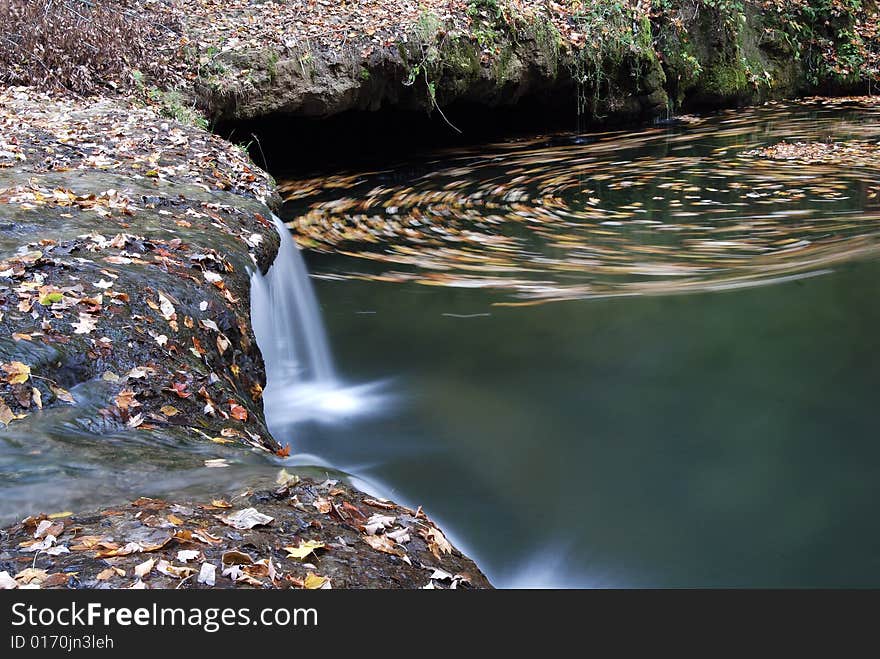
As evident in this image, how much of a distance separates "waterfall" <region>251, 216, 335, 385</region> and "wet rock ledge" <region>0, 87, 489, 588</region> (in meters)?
0.24

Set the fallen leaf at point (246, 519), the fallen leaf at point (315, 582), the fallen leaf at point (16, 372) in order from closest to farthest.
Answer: the fallen leaf at point (315, 582) → the fallen leaf at point (246, 519) → the fallen leaf at point (16, 372)

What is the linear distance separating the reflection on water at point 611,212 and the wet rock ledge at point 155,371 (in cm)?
207

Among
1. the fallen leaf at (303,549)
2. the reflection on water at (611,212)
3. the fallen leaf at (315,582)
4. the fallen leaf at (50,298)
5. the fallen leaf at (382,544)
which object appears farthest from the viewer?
the reflection on water at (611,212)

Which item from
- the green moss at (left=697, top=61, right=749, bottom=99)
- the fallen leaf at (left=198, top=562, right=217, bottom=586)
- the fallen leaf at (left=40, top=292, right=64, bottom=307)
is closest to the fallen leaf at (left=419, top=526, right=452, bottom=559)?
the fallen leaf at (left=198, top=562, right=217, bottom=586)

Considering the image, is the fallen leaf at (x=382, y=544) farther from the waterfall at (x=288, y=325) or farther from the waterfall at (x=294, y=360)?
the waterfall at (x=288, y=325)

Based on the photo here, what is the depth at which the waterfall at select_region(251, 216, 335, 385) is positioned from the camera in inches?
219

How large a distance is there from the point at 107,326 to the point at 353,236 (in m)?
5.17

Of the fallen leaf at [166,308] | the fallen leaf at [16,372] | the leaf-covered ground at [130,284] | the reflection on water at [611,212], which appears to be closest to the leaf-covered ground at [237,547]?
the leaf-covered ground at [130,284]

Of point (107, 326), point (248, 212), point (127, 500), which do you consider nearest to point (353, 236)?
point (248, 212)

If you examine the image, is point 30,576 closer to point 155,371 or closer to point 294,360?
point 155,371

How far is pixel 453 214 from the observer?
941 centimetres

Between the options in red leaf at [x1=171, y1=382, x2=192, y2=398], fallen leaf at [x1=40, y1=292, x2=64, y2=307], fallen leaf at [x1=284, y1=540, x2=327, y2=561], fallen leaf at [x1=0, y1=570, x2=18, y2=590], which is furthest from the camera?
fallen leaf at [x1=40, y1=292, x2=64, y2=307]

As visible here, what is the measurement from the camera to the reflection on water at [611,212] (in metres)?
6.88

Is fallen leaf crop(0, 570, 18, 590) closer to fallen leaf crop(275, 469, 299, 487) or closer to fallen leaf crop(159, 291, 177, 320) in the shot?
fallen leaf crop(275, 469, 299, 487)
